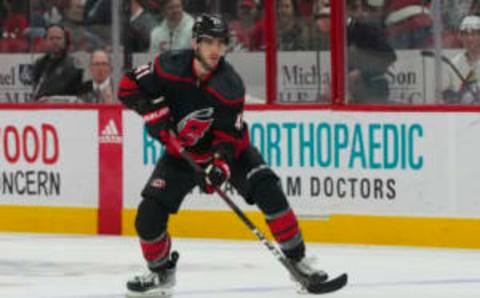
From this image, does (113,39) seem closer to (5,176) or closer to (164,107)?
(5,176)

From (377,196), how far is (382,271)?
5.27 feet

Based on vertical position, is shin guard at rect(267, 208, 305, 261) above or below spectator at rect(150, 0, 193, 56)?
below

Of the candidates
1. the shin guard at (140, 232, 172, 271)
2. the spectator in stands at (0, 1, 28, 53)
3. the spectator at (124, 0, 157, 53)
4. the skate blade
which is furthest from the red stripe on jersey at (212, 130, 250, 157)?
the spectator in stands at (0, 1, 28, 53)

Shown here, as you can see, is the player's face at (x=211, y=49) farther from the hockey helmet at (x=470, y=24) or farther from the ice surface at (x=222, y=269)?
the hockey helmet at (x=470, y=24)

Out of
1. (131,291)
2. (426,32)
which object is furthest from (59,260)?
(426,32)

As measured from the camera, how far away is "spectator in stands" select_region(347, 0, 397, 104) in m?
12.8

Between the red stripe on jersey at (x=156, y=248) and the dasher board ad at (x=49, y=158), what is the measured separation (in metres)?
3.92

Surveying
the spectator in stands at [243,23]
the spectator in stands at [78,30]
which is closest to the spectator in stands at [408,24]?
the spectator in stands at [243,23]

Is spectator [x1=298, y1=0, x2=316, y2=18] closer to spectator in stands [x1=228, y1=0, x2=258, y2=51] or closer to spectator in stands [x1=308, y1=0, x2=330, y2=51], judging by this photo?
spectator in stands [x1=308, y1=0, x2=330, y2=51]

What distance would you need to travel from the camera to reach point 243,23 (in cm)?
1337

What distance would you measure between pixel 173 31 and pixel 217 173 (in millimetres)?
4029

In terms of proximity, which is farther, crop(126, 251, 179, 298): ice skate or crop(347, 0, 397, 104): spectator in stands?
crop(347, 0, 397, 104): spectator in stands

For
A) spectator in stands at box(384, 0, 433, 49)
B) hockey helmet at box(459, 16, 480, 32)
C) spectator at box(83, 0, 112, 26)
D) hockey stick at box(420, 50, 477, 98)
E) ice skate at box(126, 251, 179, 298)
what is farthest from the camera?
spectator at box(83, 0, 112, 26)

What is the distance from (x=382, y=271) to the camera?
36.8 ft
